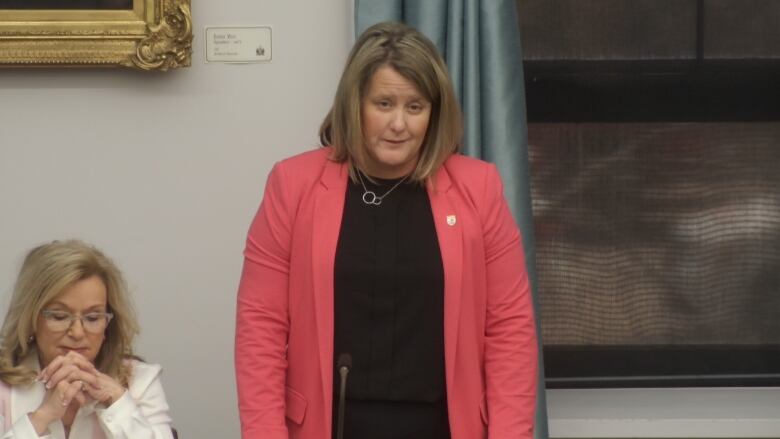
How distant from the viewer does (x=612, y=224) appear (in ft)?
12.5

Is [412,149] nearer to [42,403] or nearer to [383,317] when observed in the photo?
[383,317]

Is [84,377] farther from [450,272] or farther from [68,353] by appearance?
[450,272]

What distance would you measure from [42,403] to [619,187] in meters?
1.81

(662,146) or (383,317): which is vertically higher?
(662,146)

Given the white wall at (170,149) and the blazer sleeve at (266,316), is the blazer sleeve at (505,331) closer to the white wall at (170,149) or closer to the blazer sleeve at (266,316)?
the blazer sleeve at (266,316)

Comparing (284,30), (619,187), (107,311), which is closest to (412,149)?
(107,311)

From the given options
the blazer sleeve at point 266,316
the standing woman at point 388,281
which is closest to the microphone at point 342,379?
the standing woman at point 388,281

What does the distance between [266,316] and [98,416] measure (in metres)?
0.37

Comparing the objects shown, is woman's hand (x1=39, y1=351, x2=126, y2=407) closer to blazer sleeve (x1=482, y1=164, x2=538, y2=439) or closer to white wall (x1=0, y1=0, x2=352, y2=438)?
blazer sleeve (x1=482, y1=164, x2=538, y2=439)

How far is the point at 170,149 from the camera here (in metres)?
3.57

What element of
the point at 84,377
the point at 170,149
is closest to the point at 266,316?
the point at 84,377

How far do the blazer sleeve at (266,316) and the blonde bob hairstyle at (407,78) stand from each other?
0.15 m

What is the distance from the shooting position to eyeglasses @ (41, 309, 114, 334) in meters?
2.62

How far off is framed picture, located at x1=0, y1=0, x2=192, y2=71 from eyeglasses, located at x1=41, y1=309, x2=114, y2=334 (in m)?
0.99
